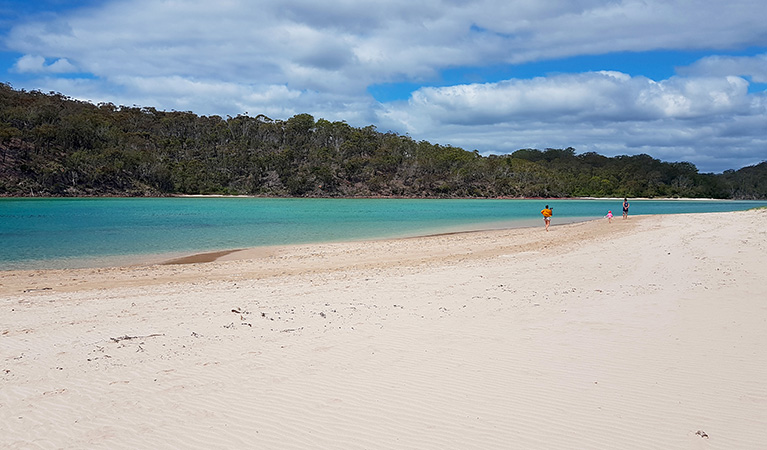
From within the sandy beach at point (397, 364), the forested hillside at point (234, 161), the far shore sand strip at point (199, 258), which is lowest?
the far shore sand strip at point (199, 258)

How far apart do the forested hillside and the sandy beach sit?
100675 millimetres

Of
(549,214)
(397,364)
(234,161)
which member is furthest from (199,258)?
(234,161)

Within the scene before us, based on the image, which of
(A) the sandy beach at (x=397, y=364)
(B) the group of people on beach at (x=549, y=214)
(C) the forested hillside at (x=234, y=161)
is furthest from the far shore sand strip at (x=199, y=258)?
(C) the forested hillside at (x=234, y=161)

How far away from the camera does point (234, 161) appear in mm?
122938

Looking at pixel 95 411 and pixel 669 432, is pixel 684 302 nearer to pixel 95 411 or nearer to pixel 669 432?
pixel 669 432

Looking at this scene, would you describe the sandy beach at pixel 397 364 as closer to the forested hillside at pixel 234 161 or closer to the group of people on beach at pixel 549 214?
the group of people on beach at pixel 549 214

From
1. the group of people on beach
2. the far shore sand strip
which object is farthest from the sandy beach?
the group of people on beach

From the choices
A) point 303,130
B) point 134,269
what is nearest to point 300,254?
point 134,269

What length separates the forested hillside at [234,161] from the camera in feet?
322

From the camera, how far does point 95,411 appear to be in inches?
175

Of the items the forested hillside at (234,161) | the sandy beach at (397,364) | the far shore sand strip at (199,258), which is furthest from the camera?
the forested hillside at (234,161)

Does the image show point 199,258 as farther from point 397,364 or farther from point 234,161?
point 234,161

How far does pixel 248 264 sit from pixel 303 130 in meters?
132

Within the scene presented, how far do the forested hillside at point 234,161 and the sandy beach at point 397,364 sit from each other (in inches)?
3964
